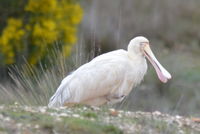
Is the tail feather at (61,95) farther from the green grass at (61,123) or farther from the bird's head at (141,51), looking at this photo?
the green grass at (61,123)

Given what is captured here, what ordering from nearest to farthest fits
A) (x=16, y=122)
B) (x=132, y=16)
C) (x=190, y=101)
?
(x=16, y=122) < (x=190, y=101) < (x=132, y=16)

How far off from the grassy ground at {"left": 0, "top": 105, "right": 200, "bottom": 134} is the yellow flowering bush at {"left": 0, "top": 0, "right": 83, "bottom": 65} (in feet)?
27.3

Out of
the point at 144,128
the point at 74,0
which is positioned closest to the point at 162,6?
the point at 74,0

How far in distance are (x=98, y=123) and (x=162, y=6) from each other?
18.1m

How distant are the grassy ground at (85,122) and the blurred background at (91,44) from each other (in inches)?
67.8

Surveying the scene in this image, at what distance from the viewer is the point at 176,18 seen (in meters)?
25.9

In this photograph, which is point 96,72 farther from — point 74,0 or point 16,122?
point 74,0

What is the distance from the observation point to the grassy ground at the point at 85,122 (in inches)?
307

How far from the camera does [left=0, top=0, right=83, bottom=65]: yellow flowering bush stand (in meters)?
17.6

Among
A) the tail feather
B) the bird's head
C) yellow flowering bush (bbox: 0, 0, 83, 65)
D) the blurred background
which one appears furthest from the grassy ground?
yellow flowering bush (bbox: 0, 0, 83, 65)

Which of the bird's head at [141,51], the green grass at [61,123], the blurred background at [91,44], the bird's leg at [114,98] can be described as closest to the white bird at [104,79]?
the bird's leg at [114,98]

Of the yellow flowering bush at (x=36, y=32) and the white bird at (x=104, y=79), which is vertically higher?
the white bird at (x=104, y=79)

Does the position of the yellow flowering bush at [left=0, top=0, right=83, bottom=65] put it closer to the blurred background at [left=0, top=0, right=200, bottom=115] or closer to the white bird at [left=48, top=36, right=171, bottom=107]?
the blurred background at [left=0, top=0, right=200, bottom=115]

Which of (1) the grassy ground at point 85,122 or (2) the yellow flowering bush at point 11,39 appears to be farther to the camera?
(2) the yellow flowering bush at point 11,39
